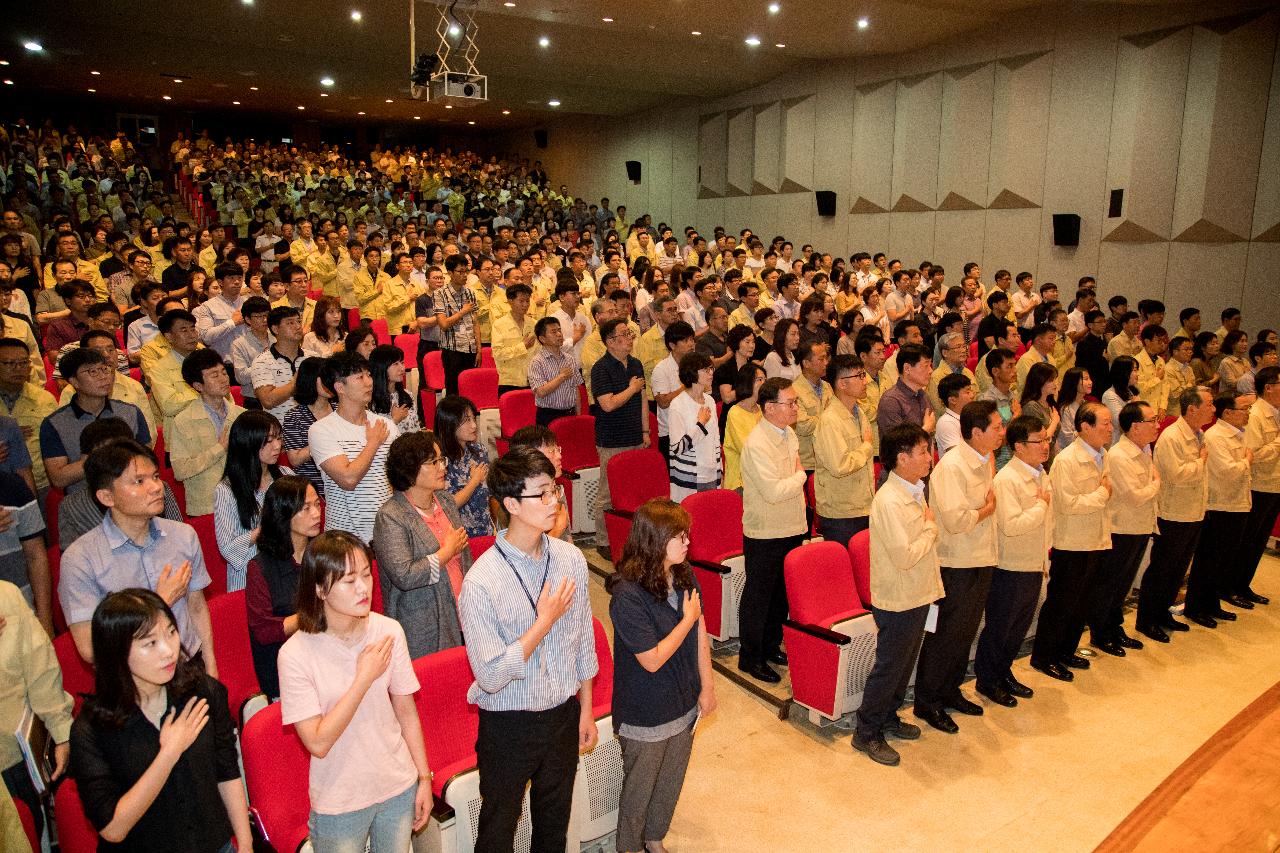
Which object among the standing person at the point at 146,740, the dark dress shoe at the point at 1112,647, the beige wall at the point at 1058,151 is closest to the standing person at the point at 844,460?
the dark dress shoe at the point at 1112,647

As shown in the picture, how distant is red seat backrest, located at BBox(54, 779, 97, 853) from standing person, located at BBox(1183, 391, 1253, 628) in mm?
5726

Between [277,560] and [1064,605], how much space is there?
13.2 ft

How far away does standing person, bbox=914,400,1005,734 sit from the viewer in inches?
156

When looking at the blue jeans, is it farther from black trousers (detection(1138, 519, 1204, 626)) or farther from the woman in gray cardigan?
black trousers (detection(1138, 519, 1204, 626))

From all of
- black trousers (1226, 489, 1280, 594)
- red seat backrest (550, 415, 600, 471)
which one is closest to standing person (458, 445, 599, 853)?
red seat backrest (550, 415, 600, 471)

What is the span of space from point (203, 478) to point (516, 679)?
267 centimetres

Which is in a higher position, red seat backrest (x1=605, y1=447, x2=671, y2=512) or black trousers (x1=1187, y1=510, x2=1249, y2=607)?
red seat backrest (x1=605, y1=447, x2=671, y2=512)

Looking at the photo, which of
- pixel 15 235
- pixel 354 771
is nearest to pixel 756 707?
pixel 354 771

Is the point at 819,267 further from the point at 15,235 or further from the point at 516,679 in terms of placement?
the point at 516,679

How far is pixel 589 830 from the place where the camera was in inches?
125

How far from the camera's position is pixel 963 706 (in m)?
4.29

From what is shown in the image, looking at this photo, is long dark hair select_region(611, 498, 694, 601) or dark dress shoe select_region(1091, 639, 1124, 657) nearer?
long dark hair select_region(611, 498, 694, 601)

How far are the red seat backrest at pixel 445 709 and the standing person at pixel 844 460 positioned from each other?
2346 millimetres

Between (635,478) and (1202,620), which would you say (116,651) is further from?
(1202,620)
